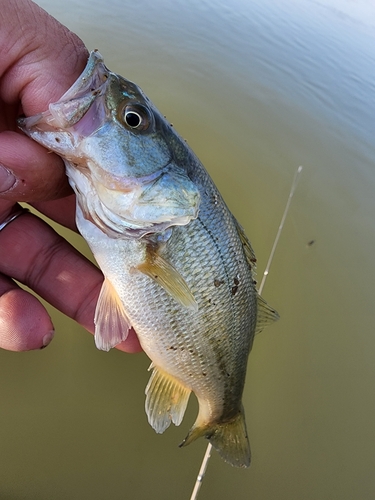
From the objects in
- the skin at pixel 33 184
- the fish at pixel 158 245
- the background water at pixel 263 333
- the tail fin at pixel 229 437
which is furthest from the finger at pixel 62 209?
the tail fin at pixel 229 437

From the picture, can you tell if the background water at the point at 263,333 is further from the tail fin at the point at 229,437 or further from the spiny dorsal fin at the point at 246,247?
the spiny dorsal fin at the point at 246,247

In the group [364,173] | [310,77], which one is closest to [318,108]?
[310,77]

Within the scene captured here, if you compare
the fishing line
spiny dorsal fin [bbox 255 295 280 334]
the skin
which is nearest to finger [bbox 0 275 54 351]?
the skin

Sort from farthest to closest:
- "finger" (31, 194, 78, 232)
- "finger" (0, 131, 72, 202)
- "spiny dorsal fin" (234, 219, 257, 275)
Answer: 1. "finger" (31, 194, 78, 232)
2. "spiny dorsal fin" (234, 219, 257, 275)
3. "finger" (0, 131, 72, 202)

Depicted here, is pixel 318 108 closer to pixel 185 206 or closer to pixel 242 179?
pixel 242 179

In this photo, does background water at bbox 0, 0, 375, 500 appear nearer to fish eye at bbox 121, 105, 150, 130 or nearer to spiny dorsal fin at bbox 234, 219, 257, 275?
spiny dorsal fin at bbox 234, 219, 257, 275

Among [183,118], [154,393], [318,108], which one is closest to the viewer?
[154,393]
